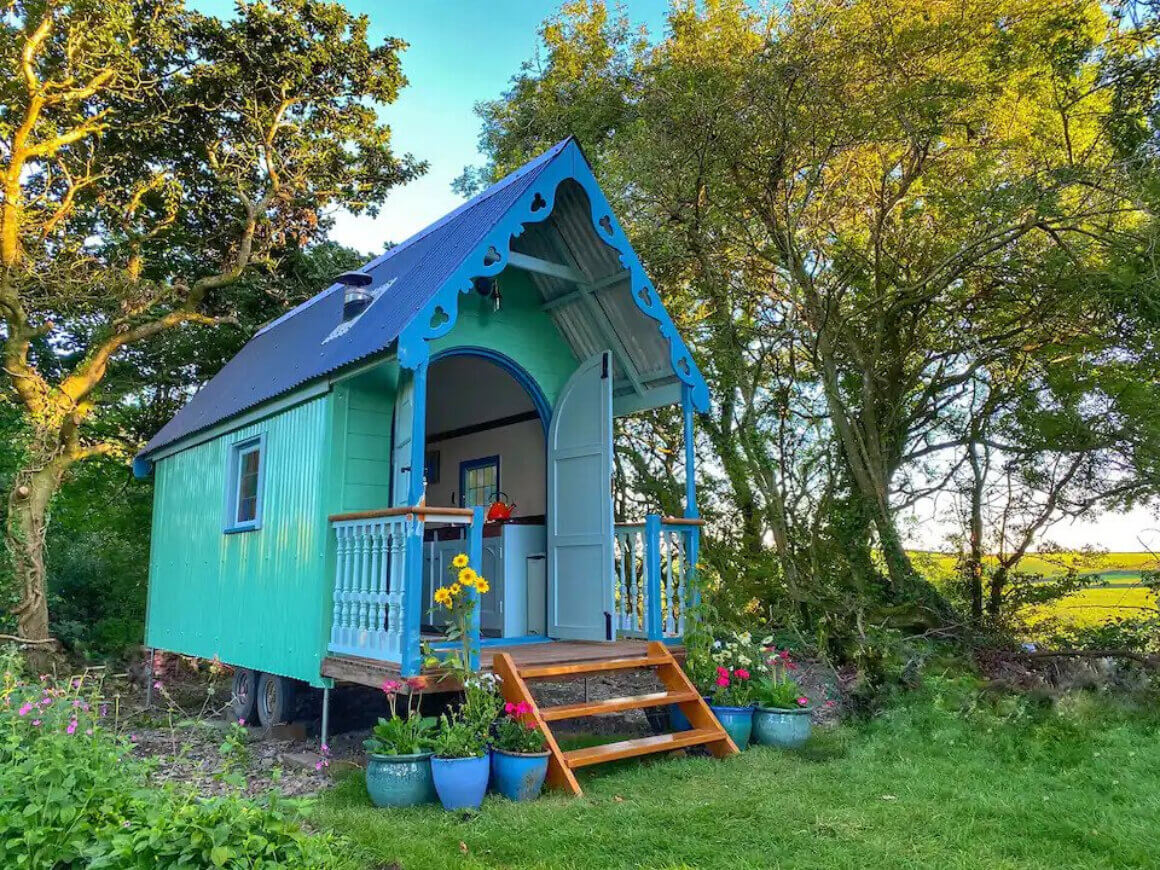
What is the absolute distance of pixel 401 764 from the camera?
450cm

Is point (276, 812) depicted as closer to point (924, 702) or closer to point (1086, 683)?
point (924, 702)

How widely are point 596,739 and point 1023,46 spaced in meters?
8.02

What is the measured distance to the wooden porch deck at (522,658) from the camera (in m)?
Answer: 5.16

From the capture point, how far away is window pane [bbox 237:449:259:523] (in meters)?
7.60

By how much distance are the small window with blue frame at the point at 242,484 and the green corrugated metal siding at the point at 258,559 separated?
121 millimetres

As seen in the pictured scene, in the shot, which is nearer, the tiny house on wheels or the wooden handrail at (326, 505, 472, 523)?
the wooden handrail at (326, 505, 472, 523)

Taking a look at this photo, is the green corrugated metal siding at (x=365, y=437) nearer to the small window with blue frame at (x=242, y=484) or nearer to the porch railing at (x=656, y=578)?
the small window with blue frame at (x=242, y=484)

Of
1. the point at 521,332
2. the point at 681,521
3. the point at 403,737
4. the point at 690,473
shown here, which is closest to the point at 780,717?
the point at 681,521

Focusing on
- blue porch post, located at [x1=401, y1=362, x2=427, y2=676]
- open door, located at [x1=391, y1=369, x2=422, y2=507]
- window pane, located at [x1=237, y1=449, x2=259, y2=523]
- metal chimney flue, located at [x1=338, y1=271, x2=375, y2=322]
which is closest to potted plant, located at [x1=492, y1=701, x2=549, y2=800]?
blue porch post, located at [x1=401, y1=362, x2=427, y2=676]

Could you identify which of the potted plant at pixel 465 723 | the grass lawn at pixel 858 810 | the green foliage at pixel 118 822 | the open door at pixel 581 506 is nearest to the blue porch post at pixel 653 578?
the open door at pixel 581 506

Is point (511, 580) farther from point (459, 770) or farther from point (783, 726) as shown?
point (459, 770)

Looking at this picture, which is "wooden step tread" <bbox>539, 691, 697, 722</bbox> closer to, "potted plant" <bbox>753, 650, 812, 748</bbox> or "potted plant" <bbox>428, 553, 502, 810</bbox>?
"potted plant" <bbox>428, 553, 502, 810</bbox>

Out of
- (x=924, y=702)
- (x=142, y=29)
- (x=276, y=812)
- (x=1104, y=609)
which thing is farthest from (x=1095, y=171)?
(x=142, y=29)

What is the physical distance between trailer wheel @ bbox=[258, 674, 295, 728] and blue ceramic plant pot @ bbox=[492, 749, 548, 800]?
9.93ft
